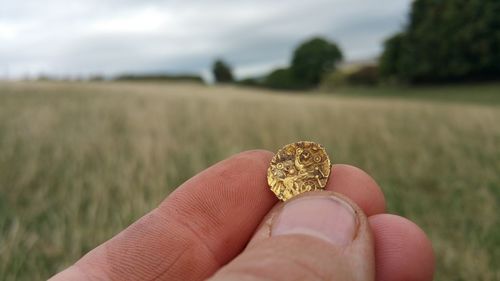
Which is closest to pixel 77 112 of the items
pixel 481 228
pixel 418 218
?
pixel 418 218

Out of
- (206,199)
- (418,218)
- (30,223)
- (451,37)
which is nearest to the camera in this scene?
(206,199)

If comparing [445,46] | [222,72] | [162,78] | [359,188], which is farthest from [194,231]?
[222,72]

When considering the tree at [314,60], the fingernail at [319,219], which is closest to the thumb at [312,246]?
the fingernail at [319,219]

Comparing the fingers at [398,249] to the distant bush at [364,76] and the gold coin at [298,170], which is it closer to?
the gold coin at [298,170]

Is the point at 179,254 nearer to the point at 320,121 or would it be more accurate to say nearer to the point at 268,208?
the point at 268,208

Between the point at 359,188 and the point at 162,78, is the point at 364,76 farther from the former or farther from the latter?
the point at 359,188

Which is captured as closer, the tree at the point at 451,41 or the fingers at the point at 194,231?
the fingers at the point at 194,231
